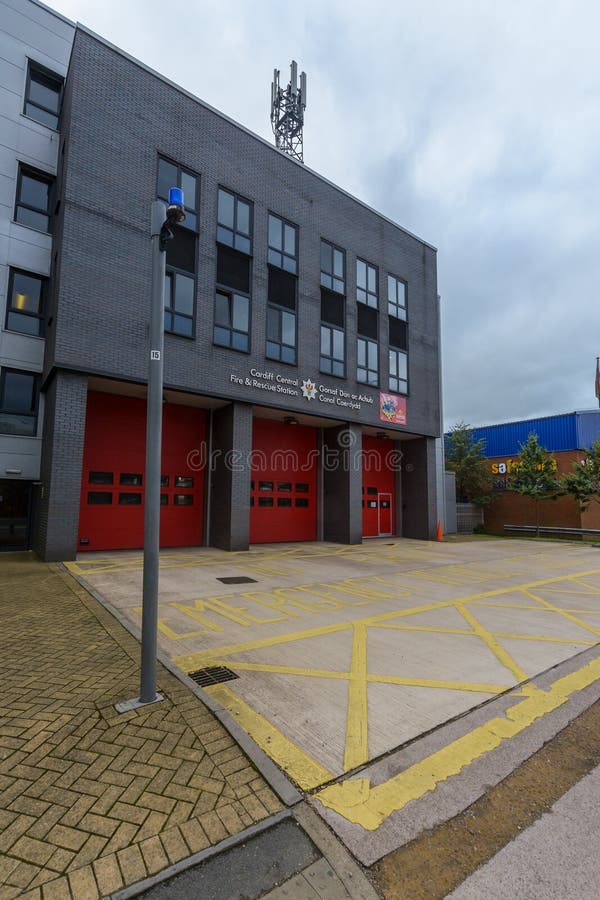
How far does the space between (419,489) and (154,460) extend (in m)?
Result: 20.3

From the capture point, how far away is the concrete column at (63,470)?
11898 millimetres

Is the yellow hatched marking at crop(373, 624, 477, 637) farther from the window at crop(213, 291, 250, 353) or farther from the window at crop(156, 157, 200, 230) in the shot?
the window at crop(156, 157, 200, 230)

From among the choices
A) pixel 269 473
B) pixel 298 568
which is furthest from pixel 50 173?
pixel 298 568

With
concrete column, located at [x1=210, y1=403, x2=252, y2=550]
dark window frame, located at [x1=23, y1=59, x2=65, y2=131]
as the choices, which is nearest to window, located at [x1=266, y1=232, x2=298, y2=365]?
concrete column, located at [x1=210, y1=403, x2=252, y2=550]

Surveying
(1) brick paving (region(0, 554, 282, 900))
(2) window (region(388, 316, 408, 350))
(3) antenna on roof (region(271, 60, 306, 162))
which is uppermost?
(3) antenna on roof (region(271, 60, 306, 162))

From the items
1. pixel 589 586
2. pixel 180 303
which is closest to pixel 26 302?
pixel 180 303

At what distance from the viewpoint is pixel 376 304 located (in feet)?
69.9

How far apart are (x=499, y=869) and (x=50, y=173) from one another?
64.9 feet

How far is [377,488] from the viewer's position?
23094 mm

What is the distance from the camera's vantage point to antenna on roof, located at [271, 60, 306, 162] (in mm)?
29219

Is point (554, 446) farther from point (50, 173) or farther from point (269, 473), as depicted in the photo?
point (50, 173)

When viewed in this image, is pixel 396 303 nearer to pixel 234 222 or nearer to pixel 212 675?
pixel 234 222

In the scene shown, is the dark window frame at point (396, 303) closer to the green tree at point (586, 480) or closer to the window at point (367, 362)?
the window at point (367, 362)

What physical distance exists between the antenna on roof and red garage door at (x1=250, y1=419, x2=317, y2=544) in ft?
69.5
